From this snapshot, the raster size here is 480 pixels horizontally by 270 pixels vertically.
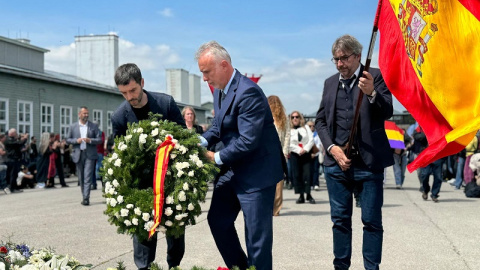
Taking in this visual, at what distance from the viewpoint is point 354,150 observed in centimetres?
563

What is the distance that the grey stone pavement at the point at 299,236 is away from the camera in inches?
267

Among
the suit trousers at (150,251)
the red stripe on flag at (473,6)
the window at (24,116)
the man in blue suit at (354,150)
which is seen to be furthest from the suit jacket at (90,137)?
the window at (24,116)

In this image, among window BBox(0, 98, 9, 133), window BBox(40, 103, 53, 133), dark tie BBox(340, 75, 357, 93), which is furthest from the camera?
window BBox(40, 103, 53, 133)

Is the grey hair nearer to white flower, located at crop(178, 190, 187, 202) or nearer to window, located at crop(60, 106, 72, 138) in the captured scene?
white flower, located at crop(178, 190, 187, 202)

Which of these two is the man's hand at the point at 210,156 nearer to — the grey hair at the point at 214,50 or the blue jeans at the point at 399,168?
the grey hair at the point at 214,50

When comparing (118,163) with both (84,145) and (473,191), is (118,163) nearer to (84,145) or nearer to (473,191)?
(84,145)

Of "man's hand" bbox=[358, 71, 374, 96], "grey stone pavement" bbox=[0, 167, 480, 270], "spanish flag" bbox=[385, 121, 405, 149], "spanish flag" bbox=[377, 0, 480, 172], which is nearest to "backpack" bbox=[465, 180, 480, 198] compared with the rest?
"grey stone pavement" bbox=[0, 167, 480, 270]

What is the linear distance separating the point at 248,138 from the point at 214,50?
2.37 feet

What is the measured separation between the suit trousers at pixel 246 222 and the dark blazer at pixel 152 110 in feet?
2.81

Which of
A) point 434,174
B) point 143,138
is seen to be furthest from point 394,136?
point 143,138

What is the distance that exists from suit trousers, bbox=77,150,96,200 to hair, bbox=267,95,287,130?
4.47 metres

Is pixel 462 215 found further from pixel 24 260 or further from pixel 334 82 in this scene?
pixel 24 260

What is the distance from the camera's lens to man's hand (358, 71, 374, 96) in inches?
204

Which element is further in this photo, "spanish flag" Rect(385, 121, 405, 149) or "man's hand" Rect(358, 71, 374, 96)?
"spanish flag" Rect(385, 121, 405, 149)
